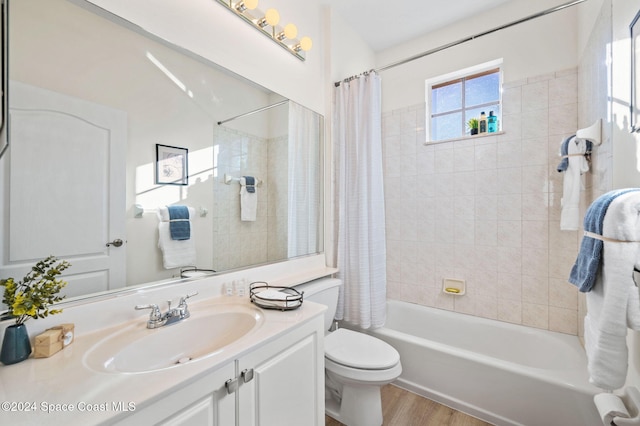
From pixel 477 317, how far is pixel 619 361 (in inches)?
59.1

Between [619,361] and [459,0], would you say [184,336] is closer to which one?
[619,361]

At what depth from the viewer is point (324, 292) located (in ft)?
5.90

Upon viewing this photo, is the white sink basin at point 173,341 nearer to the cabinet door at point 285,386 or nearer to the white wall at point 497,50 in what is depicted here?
the cabinet door at point 285,386

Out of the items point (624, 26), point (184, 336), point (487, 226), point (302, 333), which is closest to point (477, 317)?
point (487, 226)

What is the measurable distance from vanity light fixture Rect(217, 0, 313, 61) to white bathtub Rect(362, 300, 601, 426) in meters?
2.08

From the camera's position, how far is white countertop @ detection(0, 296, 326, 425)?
1.77ft

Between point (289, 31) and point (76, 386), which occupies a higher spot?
point (289, 31)

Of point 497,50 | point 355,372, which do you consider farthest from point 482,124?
point 355,372

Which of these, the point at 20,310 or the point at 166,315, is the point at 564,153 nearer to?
the point at 166,315

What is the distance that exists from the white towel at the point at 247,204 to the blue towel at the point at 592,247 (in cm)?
148

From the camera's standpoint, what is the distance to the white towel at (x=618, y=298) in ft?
2.45

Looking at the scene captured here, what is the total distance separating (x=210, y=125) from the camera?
1.38 meters

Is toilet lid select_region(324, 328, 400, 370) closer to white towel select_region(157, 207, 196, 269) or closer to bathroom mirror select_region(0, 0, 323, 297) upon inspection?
bathroom mirror select_region(0, 0, 323, 297)

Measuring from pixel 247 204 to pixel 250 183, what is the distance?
0.13 metres
